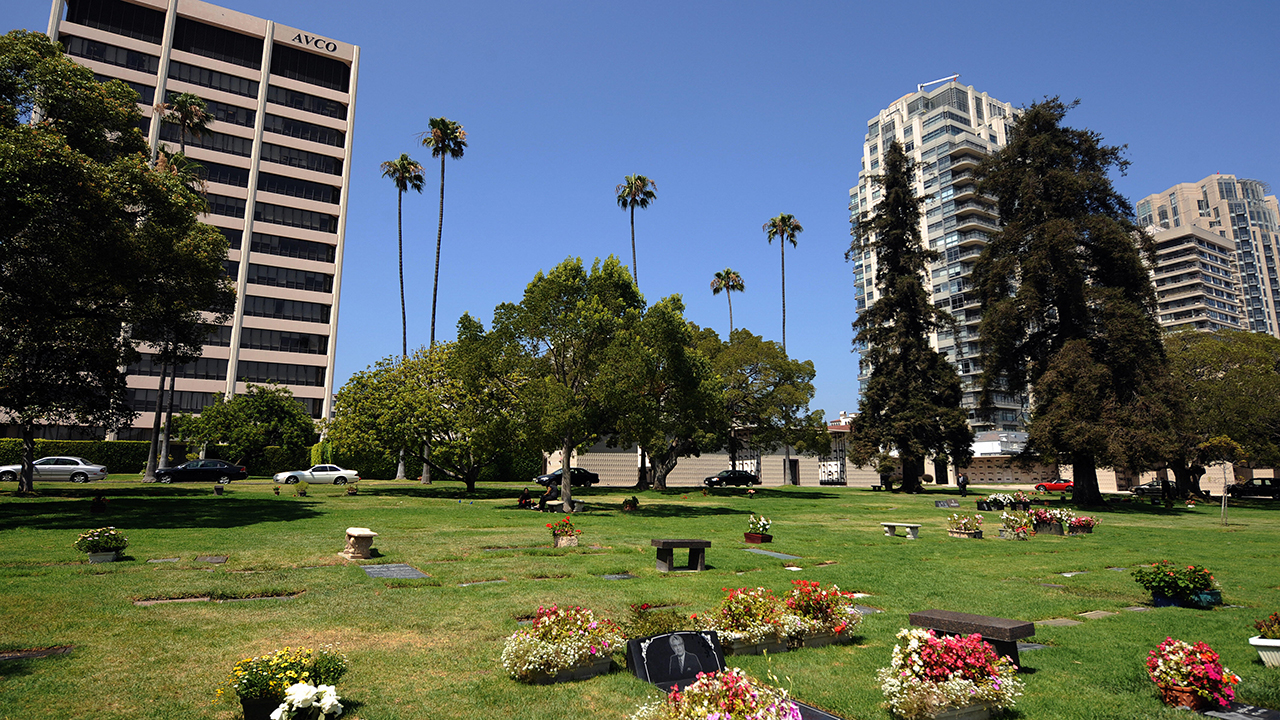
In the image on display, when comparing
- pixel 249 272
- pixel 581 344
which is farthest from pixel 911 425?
pixel 249 272

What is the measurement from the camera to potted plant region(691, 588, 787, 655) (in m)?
7.71

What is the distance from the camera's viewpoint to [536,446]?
92.1 feet

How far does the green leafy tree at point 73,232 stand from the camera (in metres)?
18.0

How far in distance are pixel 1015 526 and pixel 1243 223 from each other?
200788mm

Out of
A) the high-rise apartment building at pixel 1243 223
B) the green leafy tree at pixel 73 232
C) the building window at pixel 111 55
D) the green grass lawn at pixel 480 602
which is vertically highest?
the high-rise apartment building at pixel 1243 223

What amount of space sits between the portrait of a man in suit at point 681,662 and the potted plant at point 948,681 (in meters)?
1.89

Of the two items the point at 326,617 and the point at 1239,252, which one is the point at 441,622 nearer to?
the point at 326,617

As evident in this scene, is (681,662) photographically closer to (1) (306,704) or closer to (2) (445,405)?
(1) (306,704)

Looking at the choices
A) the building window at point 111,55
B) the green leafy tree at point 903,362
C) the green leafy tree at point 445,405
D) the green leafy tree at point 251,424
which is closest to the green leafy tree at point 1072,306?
the green leafy tree at point 903,362

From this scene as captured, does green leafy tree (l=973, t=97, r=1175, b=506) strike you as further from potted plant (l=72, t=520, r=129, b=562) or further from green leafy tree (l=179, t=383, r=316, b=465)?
green leafy tree (l=179, t=383, r=316, b=465)

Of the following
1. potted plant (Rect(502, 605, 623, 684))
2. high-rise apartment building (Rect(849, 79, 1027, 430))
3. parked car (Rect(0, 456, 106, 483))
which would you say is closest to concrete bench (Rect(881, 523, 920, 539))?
potted plant (Rect(502, 605, 623, 684))

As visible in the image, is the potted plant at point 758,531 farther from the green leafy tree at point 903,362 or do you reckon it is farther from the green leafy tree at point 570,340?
the green leafy tree at point 903,362

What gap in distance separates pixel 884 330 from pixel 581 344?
104 feet

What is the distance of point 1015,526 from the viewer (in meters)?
21.5
